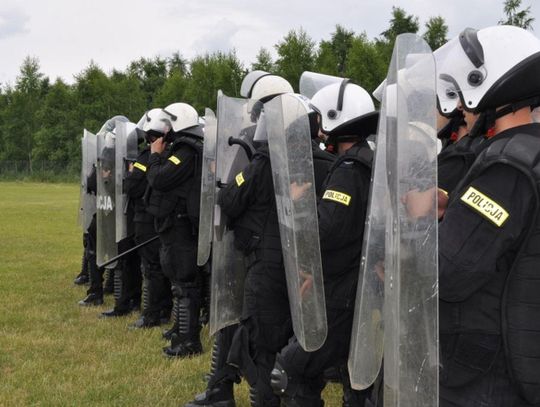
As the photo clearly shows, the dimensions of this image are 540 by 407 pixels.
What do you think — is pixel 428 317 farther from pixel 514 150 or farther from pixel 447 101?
pixel 447 101

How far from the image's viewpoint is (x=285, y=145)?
3.20m

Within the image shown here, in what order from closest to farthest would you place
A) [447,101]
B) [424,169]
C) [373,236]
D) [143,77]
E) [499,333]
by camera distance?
[424,169] → [499,333] → [373,236] → [447,101] → [143,77]

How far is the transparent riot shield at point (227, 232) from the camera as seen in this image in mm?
4051

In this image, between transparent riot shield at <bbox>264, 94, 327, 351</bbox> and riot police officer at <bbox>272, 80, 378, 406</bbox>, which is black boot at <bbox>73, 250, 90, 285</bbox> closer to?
riot police officer at <bbox>272, 80, 378, 406</bbox>

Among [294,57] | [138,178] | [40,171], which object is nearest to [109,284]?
[138,178]

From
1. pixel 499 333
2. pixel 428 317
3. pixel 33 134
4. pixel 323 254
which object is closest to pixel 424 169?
pixel 428 317

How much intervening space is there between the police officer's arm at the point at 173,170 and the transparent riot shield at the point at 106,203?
1.39 metres

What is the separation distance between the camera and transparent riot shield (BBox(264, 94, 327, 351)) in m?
3.14

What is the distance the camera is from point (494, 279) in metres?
1.99

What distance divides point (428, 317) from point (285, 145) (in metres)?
1.51

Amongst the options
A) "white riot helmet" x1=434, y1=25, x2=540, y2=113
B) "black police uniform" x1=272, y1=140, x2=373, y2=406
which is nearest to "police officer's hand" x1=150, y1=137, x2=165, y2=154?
"black police uniform" x1=272, y1=140, x2=373, y2=406

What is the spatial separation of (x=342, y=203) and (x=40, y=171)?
44.3 meters

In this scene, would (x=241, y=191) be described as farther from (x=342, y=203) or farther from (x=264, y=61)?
(x=264, y=61)

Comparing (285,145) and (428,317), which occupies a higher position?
(285,145)
